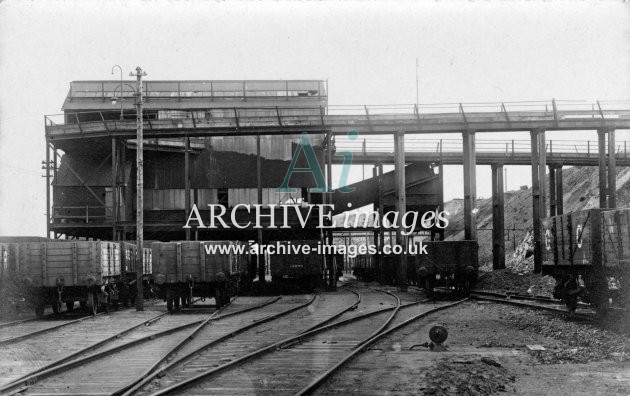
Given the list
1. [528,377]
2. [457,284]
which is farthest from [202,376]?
[457,284]

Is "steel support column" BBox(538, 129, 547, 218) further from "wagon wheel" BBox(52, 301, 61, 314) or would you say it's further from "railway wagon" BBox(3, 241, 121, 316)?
"wagon wheel" BBox(52, 301, 61, 314)

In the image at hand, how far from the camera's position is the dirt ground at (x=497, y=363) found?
8.55 meters

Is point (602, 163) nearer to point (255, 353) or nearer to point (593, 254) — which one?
point (593, 254)

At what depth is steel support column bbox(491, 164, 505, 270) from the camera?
37906 mm

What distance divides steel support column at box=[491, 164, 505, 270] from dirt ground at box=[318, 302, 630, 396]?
22334 mm

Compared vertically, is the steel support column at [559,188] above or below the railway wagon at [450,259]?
above

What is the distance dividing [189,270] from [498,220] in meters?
23.0

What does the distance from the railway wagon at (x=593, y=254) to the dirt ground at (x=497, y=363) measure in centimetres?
102

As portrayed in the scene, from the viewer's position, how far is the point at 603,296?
15.6 meters

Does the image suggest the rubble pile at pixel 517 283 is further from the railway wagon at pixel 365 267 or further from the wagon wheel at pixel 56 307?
the railway wagon at pixel 365 267

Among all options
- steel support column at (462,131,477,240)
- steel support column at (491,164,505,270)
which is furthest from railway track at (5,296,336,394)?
steel support column at (491,164,505,270)

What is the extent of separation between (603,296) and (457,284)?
11284mm

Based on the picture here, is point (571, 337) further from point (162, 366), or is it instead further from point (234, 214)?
point (234, 214)

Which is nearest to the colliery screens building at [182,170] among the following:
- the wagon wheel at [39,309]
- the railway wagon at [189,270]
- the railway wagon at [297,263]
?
the railway wagon at [297,263]
